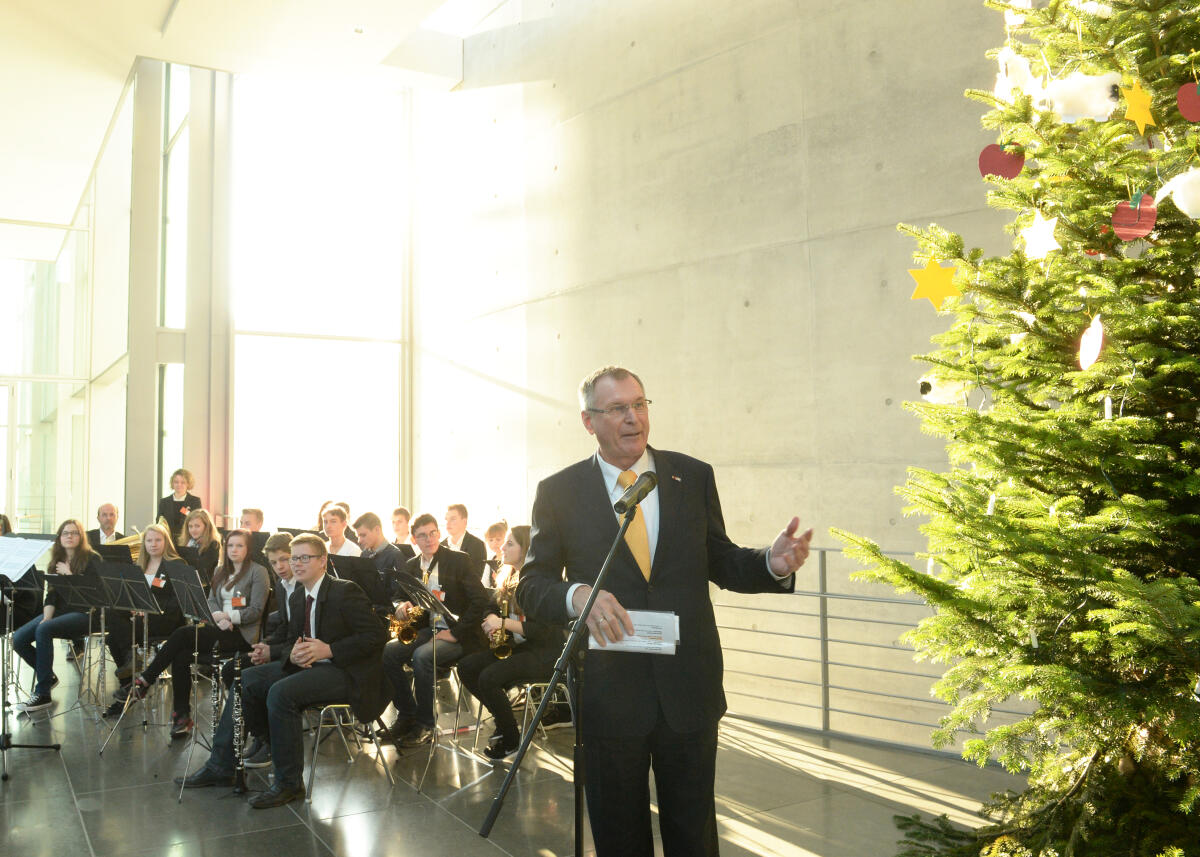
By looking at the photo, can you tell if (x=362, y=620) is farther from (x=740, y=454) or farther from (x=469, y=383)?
(x=469, y=383)

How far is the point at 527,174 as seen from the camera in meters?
9.97

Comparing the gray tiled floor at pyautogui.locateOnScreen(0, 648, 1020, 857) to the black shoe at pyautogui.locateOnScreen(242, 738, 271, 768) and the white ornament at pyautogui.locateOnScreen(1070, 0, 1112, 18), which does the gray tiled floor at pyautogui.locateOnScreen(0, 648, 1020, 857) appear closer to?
the black shoe at pyautogui.locateOnScreen(242, 738, 271, 768)

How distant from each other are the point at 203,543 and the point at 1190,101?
23.9 ft

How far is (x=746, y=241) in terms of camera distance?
7.32 metres

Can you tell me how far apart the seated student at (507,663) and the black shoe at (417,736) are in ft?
1.93

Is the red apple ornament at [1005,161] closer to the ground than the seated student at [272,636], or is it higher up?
higher up

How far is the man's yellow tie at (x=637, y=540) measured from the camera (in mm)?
2594

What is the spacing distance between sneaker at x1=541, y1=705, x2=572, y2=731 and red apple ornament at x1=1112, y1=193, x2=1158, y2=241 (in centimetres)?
485

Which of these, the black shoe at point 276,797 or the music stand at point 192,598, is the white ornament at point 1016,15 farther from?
the music stand at point 192,598

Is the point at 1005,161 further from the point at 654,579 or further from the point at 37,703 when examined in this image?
the point at 37,703

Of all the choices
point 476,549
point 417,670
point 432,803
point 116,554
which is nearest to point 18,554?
point 116,554

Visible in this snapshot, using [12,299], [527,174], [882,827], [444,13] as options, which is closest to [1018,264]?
[882,827]

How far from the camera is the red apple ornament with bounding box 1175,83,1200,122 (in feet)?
8.05

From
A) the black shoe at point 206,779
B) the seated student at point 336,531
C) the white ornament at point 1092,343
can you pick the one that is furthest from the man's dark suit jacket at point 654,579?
Result: the seated student at point 336,531
